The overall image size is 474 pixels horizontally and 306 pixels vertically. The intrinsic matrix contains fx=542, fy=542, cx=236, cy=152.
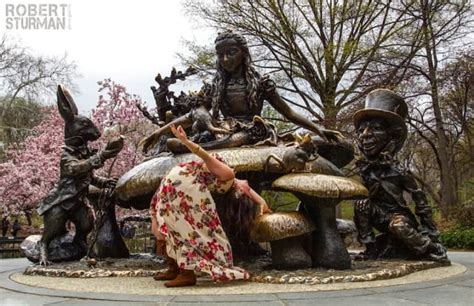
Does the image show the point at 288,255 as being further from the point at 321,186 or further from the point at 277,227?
the point at 321,186

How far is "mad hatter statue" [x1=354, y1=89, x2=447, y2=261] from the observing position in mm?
6344

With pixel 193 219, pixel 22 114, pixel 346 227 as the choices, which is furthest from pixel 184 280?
pixel 22 114

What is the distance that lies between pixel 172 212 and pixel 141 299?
0.92 meters


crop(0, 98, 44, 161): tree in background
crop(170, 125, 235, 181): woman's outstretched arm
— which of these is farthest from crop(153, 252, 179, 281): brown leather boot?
crop(0, 98, 44, 161): tree in background

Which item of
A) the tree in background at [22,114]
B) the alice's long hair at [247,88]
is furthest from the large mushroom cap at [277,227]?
the tree in background at [22,114]

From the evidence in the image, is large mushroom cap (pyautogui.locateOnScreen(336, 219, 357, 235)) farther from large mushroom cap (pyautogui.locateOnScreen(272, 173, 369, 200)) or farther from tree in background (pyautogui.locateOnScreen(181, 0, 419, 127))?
tree in background (pyautogui.locateOnScreen(181, 0, 419, 127))

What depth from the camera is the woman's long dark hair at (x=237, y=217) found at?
19.7 ft

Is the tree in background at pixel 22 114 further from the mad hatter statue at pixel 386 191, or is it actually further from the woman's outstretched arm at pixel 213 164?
the woman's outstretched arm at pixel 213 164

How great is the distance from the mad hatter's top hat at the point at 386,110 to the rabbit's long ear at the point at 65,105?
11.7 ft

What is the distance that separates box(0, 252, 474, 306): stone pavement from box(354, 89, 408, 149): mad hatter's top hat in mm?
2453

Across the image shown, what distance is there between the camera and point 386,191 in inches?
252

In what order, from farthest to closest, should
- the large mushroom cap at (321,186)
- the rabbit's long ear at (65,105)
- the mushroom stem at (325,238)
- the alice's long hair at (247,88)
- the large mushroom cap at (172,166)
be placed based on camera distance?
the rabbit's long ear at (65,105) → the alice's long hair at (247,88) → the large mushroom cap at (172,166) → the mushroom stem at (325,238) → the large mushroom cap at (321,186)

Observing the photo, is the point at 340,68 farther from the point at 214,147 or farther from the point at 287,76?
the point at 214,147

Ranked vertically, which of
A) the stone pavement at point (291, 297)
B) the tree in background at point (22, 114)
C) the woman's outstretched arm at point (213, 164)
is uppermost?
the tree in background at point (22, 114)
